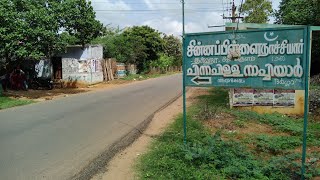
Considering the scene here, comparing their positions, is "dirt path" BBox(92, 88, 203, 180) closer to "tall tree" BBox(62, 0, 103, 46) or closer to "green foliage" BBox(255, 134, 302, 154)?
"green foliage" BBox(255, 134, 302, 154)

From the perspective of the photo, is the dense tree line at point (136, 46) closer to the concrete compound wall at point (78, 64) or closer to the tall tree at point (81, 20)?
the concrete compound wall at point (78, 64)

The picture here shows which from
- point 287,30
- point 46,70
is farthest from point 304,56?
point 46,70

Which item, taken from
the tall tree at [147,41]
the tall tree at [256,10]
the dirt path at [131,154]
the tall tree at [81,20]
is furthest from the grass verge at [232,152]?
the tall tree at [147,41]

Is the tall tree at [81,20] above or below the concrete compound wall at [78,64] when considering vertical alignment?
above

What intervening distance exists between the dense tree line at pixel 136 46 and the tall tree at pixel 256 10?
13.0 meters

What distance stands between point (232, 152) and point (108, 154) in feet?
8.62

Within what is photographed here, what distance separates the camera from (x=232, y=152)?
630 cm

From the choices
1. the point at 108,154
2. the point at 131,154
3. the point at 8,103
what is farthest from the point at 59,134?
the point at 8,103

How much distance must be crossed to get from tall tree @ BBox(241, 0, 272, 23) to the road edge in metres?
29.4

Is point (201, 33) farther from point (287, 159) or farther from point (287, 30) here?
point (287, 159)

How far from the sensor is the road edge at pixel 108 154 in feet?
19.8

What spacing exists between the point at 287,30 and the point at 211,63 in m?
1.51

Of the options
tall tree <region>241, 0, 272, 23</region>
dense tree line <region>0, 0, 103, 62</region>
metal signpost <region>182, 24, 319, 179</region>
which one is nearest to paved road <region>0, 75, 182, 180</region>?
metal signpost <region>182, 24, 319, 179</region>

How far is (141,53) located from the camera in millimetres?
42500
